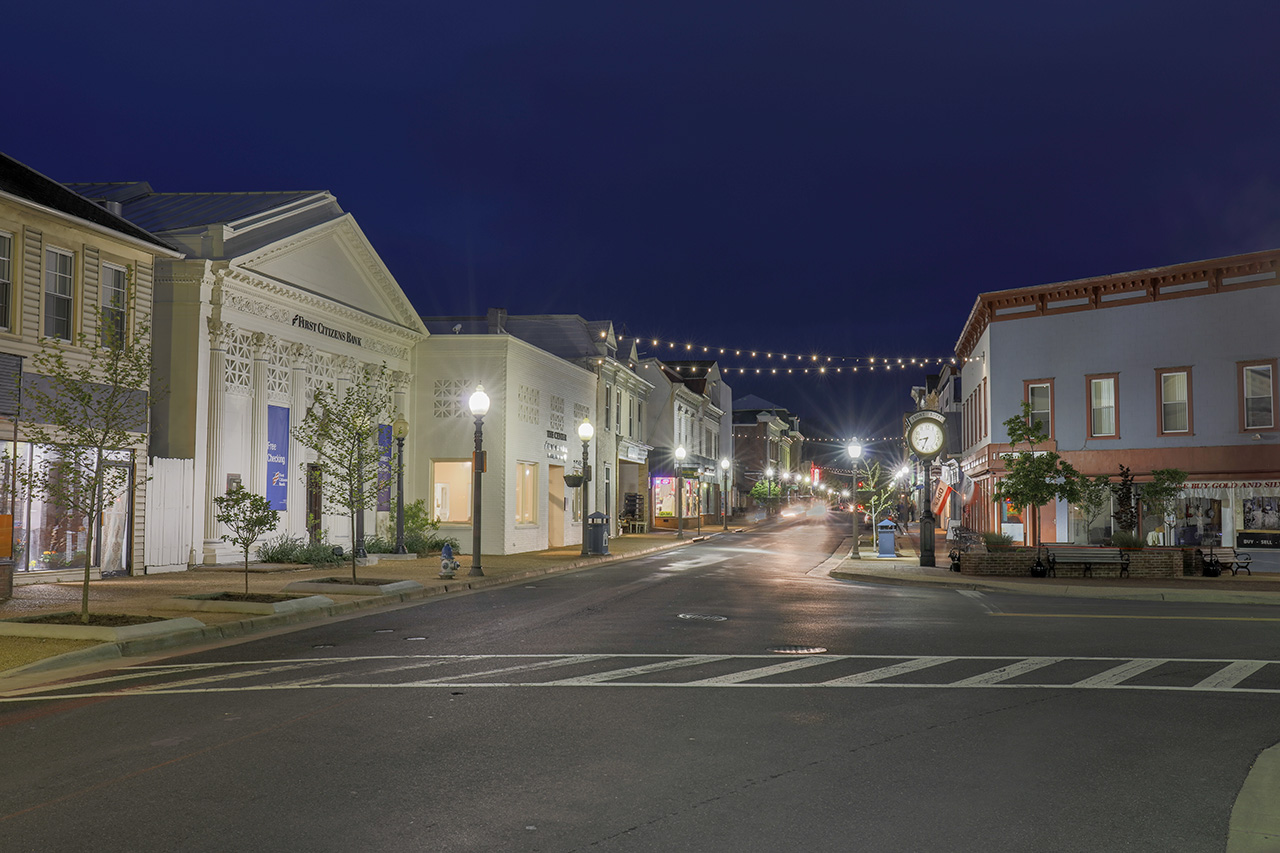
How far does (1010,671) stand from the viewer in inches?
434

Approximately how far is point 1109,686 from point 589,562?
21301mm

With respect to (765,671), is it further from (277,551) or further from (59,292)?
(277,551)

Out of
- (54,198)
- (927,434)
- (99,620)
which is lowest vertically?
(99,620)

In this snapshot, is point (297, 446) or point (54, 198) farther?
point (297, 446)

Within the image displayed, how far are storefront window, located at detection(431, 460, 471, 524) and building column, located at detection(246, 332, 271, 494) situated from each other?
8319mm

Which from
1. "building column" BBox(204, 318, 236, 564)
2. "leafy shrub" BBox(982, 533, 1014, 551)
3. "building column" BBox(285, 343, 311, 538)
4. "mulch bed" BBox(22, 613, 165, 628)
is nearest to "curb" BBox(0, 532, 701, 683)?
"mulch bed" BBox(22, 613, 165, 628)

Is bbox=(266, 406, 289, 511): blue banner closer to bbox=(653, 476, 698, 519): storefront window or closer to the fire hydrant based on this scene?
the fire hydrant

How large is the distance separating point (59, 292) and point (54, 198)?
6.22 feet

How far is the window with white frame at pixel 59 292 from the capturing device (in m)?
20.9

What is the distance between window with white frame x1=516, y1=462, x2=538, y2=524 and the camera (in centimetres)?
3513

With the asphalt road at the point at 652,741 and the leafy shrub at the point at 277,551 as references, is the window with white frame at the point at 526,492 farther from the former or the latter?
the asphalt road at the point at 652,741

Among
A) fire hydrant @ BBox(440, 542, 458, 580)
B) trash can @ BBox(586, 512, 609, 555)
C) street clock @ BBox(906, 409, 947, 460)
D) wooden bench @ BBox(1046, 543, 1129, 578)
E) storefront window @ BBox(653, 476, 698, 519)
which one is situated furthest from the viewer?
storefront window @ BBox(653, 476, 698, 519)

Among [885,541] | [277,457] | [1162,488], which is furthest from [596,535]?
[1162,488]

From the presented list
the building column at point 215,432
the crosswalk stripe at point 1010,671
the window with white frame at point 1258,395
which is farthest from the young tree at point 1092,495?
the building column at point 215,432
